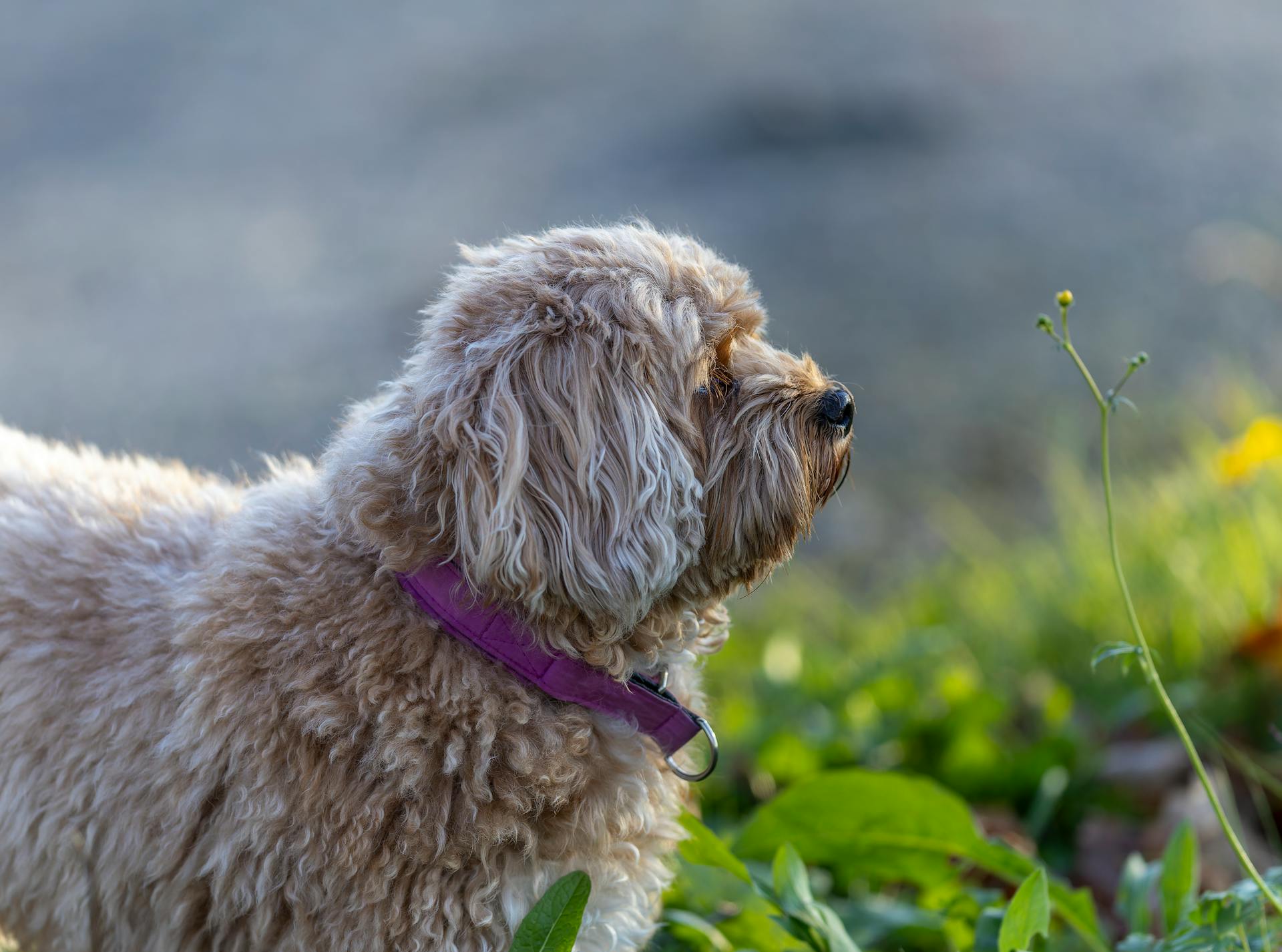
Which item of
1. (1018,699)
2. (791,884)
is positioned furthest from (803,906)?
(1018,699)

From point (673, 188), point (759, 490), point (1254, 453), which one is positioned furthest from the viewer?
point (673, 188)

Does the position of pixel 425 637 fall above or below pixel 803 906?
above

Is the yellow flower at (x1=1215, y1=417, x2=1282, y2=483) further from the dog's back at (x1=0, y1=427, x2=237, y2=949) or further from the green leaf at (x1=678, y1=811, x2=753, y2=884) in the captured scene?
the dog's back at (x1=0, y1=427, x2=237, y2=949)

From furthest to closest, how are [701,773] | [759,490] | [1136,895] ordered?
[1136,895] < [701,773] < [759,490]

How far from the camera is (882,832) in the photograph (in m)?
2.92

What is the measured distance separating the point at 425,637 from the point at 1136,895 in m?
1.88

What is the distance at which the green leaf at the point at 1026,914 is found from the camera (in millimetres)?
2369

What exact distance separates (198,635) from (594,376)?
2.92 feet

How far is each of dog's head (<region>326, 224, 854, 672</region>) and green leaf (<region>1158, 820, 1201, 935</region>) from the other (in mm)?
1255

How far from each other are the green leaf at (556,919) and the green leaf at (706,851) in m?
0.58

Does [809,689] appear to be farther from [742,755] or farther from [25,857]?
[25,857]

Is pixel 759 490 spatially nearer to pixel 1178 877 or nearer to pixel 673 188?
pixel 1178 877

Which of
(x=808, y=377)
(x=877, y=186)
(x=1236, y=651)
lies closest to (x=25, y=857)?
(x=808, y=377)

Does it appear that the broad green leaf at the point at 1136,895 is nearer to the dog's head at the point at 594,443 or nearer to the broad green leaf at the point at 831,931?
the broad green leaf at the point at 831,931
